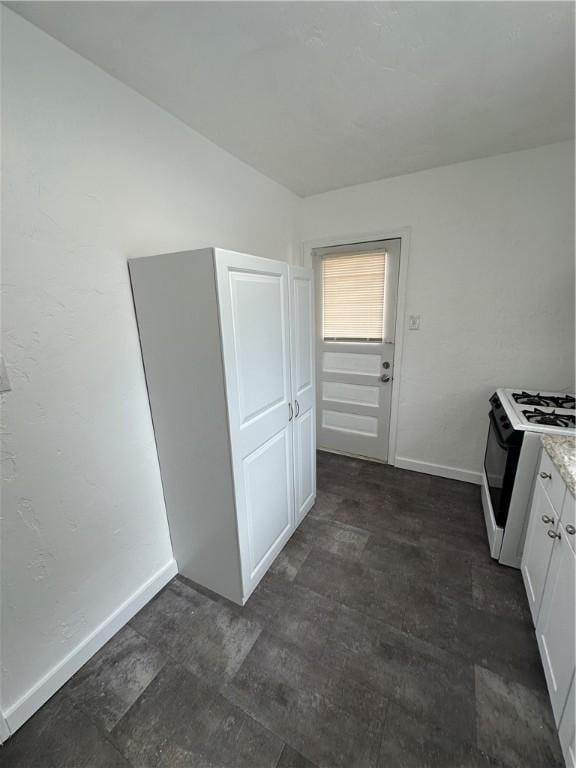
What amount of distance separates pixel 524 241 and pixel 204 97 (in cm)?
218

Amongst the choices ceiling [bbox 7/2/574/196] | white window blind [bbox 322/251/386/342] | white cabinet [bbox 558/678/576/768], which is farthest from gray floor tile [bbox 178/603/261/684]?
ceiling [bbox 7/2/574/196]

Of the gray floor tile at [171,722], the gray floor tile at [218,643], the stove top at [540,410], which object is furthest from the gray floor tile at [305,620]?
the stove top at [540,410]

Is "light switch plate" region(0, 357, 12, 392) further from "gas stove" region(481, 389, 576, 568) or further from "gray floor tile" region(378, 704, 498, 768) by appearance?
"gas stove" region(481, 389, 576, 568)

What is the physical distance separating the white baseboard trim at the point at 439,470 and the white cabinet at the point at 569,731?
1719 mm

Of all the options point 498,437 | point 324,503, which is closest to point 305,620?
point 324,503

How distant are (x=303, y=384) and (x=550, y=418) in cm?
143

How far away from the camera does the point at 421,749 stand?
3.53 ft

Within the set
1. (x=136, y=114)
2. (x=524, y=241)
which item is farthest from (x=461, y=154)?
(x=136, y=114)

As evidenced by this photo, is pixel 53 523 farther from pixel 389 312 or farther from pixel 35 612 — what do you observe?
pixel 389 312

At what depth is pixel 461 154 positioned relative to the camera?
6.68ft

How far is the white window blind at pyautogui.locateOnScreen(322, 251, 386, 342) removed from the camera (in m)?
2.66

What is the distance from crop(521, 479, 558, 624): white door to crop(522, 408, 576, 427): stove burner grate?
326mm

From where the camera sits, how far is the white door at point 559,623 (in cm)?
103

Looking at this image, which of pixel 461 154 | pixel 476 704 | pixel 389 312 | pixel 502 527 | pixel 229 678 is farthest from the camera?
pixel 389 312
